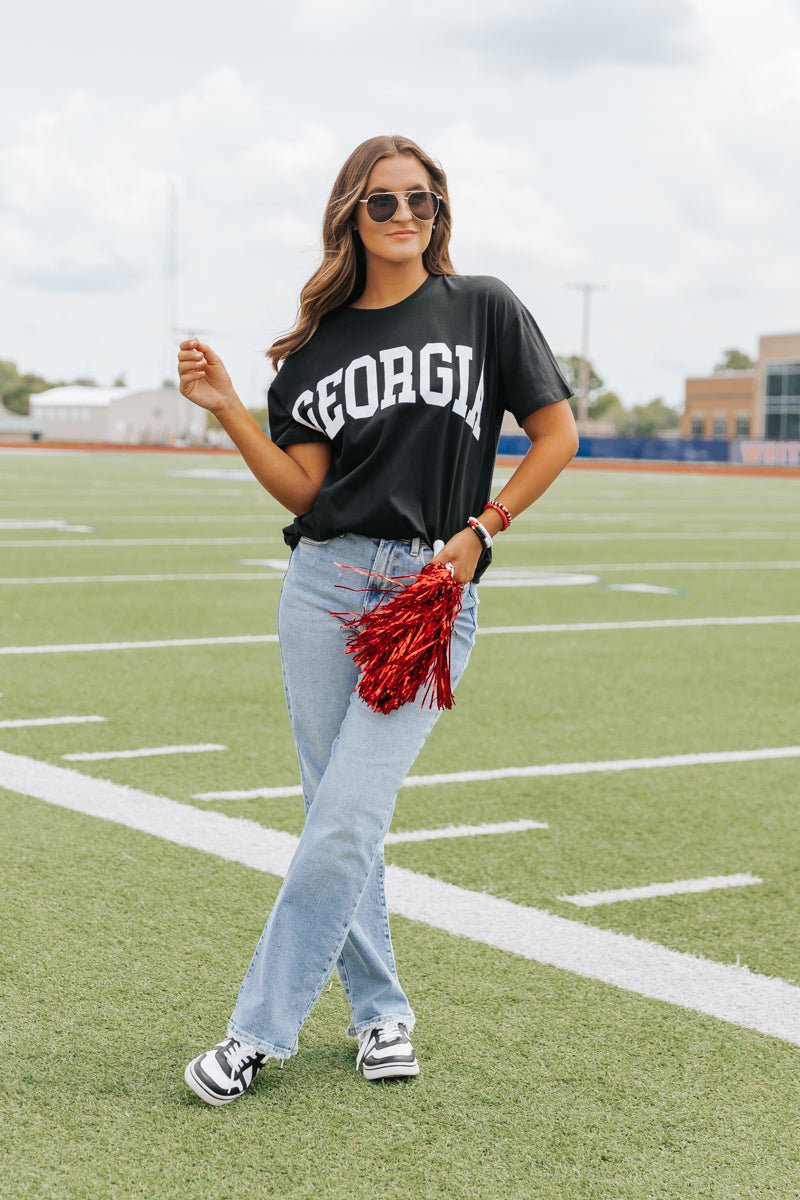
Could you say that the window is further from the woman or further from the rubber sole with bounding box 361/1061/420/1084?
the rubber sole with bounding box 361/1061/420/1084

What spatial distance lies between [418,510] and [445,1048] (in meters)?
1.24

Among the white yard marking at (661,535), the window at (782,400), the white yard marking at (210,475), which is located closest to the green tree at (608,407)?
the window at (782,400)

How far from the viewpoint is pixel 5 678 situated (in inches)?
322

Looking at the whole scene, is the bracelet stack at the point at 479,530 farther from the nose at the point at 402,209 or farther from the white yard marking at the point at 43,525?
the white yard marking at the point at 43,525

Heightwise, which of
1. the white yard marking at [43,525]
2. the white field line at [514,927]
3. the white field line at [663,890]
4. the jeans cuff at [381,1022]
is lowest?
the white field line at [663,890]

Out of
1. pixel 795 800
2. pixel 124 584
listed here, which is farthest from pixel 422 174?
pixel 124 584

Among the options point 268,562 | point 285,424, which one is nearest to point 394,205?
point 285,424

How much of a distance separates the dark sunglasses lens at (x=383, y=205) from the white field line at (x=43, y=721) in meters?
4.14

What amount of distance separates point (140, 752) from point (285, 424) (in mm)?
3330

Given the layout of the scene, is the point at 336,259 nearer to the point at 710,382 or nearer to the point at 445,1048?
the point at 445,1048

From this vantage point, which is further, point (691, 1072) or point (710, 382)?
point (710, 382)

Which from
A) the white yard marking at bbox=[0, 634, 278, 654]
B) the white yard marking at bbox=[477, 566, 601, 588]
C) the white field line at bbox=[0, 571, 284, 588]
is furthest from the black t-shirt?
the white yard marking at bbox=[477, 566, 601, 588]

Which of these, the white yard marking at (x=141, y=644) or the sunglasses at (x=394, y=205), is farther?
the white yard marking at (x=141, y=644)

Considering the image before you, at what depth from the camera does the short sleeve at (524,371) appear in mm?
3312
